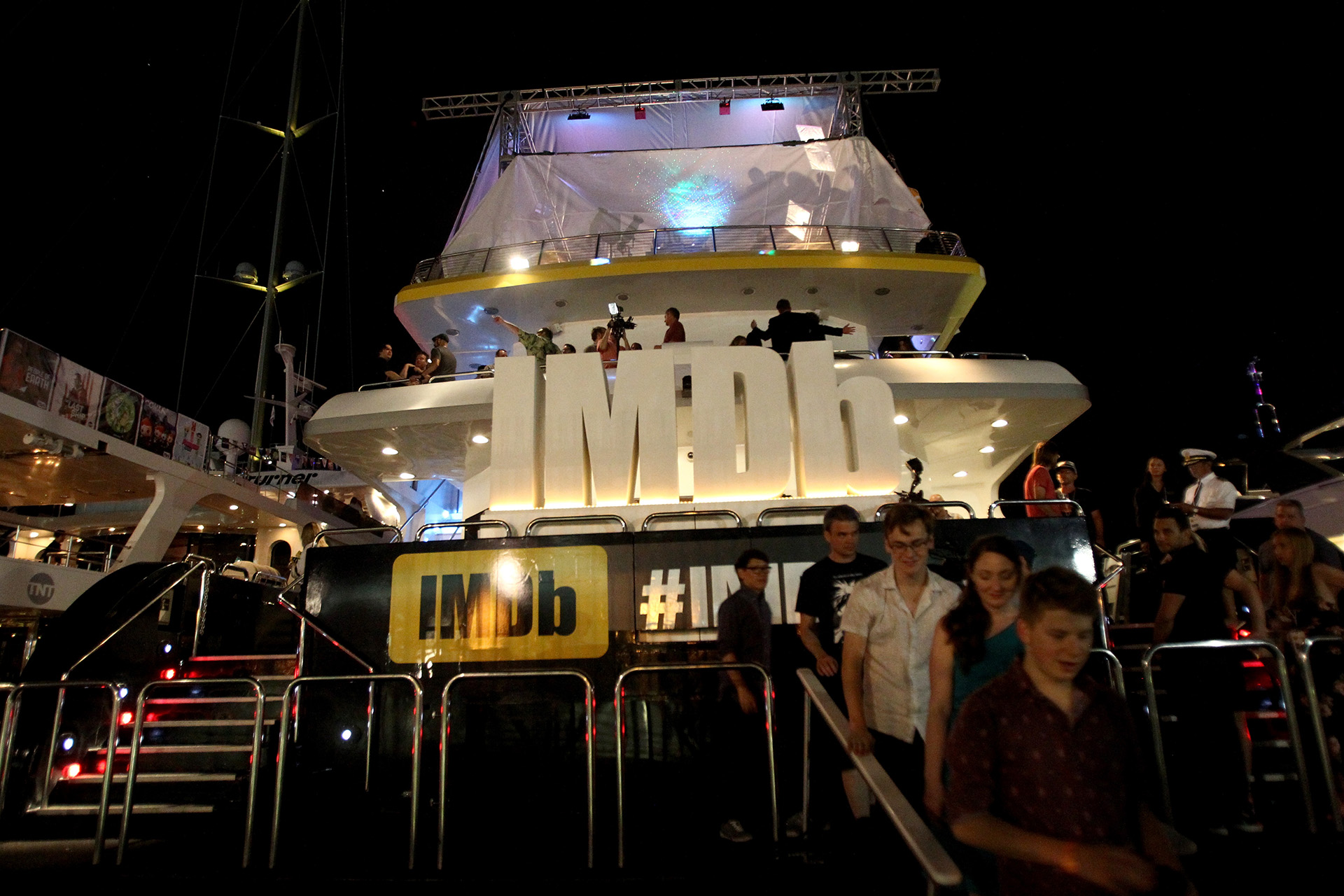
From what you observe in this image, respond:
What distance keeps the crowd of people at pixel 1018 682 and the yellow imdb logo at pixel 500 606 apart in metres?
1.39

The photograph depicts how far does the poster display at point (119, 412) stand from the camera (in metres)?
15.8

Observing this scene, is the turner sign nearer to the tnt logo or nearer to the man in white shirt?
the man in white shirt

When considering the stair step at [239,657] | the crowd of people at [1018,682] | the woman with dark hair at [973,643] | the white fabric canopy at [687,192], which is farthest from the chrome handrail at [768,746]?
the white fabric canopy at [687,192]

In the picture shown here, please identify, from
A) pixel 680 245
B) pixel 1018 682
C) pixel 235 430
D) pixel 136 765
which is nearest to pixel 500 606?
pixel 136 765

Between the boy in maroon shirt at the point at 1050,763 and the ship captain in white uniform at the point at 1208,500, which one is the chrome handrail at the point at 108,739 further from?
the ship captain in white uniform at the point at 1208,500

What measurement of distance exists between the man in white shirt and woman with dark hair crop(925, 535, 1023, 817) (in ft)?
1.91

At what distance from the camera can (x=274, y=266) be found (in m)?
30.1

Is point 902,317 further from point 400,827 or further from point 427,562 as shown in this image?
point 400,827

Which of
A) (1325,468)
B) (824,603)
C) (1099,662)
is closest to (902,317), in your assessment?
(1325,468)

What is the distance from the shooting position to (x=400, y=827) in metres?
5.33

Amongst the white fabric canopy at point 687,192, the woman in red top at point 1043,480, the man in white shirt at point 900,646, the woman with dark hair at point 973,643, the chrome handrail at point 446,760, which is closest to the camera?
the woman with dark hair at point 973,643

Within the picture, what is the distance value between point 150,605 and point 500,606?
3.24 metres

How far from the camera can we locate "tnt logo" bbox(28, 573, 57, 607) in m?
13.4

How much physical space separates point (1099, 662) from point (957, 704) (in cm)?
296
